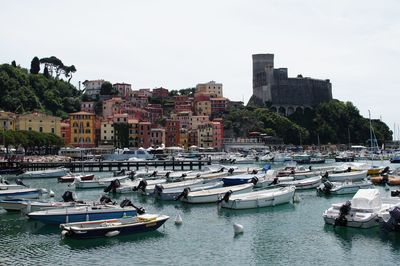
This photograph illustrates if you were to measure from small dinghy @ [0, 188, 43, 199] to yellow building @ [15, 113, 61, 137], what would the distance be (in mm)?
69717

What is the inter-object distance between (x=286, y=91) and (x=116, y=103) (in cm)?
6779

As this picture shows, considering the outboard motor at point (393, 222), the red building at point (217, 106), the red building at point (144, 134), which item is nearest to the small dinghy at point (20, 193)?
the outboard motor at point (393, 222)

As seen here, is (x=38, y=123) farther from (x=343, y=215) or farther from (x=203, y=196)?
(x=343, y=215)

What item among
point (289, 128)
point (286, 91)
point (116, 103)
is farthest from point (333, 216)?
point (286, 91)

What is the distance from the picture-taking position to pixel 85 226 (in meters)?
30.7

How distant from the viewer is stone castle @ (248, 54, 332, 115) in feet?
611

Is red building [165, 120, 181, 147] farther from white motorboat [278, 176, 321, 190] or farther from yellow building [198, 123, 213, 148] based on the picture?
white motorboat [278, 176, 321, 190]

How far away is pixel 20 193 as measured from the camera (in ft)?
150

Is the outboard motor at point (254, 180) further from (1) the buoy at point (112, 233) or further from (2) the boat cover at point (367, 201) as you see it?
(1) the buoy at point (112, 233)

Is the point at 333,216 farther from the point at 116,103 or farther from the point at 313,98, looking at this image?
the point at 313,98

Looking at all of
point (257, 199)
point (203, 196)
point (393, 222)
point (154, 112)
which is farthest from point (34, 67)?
point (393, 222)

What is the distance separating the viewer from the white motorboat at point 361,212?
32.1 meters

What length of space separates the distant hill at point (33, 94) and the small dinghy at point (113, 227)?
104 meters

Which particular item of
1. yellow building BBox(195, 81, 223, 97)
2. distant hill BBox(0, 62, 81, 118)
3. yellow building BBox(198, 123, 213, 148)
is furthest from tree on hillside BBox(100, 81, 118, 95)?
yellow building BBox(198, 123, 213, 148)
